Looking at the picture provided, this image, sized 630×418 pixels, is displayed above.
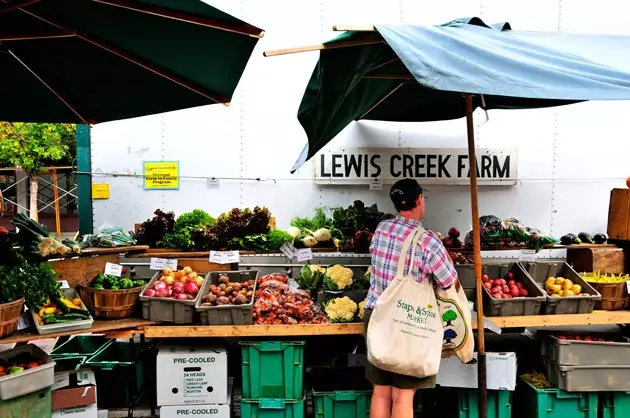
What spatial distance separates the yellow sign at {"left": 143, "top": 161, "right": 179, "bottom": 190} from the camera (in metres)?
5.15

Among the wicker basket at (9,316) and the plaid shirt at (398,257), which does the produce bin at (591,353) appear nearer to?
the plaid shirt at (398,257)

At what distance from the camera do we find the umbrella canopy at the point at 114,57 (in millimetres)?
2799

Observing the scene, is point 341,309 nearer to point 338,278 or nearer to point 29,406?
point 338,278

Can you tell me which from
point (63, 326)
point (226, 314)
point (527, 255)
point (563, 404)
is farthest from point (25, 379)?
point (527, 255)

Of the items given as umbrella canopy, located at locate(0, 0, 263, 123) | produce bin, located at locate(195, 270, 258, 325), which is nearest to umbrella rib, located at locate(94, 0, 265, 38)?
umbrella canopy, located at locate(0, 0, 263, 123)

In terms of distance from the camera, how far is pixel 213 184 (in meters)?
5.22

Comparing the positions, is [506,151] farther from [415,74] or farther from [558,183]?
[415,74]

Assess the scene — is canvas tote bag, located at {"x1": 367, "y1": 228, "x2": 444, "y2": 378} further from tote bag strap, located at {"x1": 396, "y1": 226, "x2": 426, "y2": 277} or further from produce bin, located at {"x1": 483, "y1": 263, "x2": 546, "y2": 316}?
produce bin, located at {"x1": 483, "y1": 263, "x2": 546, "y2": 316}

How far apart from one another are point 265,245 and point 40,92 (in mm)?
2353

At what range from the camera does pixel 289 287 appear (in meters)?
4.34

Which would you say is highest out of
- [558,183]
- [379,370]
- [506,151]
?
[506,151]

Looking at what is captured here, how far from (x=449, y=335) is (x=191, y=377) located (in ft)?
6.89

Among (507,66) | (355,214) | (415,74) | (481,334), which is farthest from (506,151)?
(415,74)

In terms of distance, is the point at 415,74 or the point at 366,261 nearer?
the point at 415,74
